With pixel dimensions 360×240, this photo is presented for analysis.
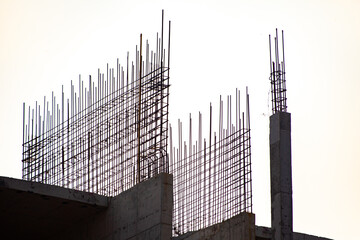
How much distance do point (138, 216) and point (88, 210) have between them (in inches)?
76.7

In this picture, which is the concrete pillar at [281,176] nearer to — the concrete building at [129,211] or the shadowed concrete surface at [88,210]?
the concrete building at [129,211]

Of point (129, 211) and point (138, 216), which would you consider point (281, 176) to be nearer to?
point (138, 216)

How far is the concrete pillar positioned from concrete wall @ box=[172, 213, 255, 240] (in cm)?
72

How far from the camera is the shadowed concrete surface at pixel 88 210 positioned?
22234 millimetres

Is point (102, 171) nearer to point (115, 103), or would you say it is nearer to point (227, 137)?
point (115, 103)

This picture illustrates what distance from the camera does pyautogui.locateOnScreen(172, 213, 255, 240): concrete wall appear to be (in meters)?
21.2

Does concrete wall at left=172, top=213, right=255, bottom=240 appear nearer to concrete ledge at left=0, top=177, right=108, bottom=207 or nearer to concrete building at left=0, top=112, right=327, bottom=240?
concrete building at left=0, top=112, right=327, bottom=240

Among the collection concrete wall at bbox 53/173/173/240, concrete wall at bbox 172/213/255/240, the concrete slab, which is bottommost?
concrete wall at bbox 172/213/255/240

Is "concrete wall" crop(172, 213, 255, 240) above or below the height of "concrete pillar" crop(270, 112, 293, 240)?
below

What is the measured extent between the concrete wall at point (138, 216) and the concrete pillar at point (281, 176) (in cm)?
233

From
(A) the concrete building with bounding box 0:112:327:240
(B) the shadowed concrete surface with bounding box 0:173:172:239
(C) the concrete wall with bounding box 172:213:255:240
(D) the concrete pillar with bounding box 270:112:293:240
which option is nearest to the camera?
(C) the concrete wall with bounding box 172:213:255:240

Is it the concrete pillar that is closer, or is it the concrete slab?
the concrete pillar

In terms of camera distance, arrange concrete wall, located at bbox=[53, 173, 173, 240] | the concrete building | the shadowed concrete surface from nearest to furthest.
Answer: the concrete building < concrete wall, located at bbox=[53, 173, 173, 240] < the shadowed concrete surface

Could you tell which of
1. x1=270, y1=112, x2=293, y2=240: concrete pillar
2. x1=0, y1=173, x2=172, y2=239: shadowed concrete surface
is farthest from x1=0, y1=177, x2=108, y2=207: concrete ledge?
x1=270, y1=112, x2=293, y2=240: concrete pillar
